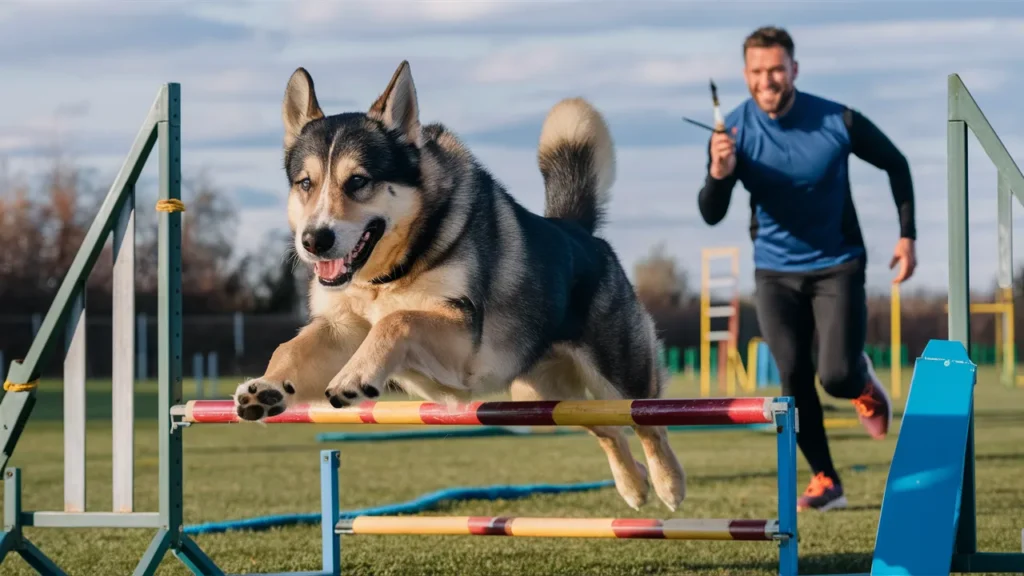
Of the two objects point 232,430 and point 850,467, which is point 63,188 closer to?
A: point 232,430

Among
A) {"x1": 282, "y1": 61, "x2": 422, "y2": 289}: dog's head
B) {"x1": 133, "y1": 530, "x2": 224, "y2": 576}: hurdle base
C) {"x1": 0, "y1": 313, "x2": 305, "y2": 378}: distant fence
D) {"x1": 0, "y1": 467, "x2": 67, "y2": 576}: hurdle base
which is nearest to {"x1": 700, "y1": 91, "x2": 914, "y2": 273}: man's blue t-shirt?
{"x1": 282, "y1": 61, "x2": 422, "y2": 289}: dog's head

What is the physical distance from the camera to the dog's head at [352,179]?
3.44 metres

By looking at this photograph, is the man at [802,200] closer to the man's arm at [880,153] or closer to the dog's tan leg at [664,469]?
the man's arm at [880,153]

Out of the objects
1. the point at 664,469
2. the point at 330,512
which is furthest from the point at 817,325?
the point at 330,512

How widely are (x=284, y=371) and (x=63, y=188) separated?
30029 mm

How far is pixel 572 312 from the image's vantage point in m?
4.47

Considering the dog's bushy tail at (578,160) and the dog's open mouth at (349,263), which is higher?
the dog's bushy tail at (578,160)

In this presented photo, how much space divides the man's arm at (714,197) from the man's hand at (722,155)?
0.15 meters

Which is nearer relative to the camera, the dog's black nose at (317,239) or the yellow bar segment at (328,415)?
the dog's black nose at (317,239)

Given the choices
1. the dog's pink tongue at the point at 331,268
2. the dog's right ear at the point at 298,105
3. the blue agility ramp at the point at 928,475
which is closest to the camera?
the blue agility ramp at the point at 928,475

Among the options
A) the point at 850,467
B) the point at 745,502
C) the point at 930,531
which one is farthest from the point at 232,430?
the point at 930,531

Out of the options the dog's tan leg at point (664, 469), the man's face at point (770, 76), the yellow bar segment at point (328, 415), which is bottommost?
the dog's tan leg at point (664, 469)

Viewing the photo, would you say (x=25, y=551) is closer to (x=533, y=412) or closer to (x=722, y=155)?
(x=533, y=412)

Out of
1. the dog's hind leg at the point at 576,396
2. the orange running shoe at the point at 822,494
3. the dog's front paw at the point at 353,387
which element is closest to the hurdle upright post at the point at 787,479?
the dog's front paw at the point at 353,387
